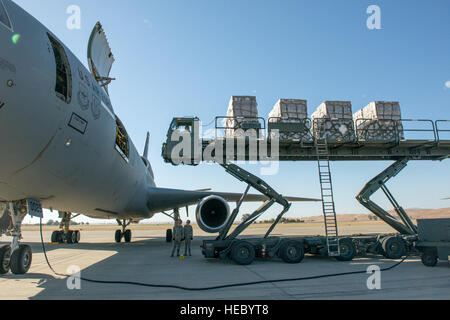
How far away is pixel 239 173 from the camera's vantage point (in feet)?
31.6

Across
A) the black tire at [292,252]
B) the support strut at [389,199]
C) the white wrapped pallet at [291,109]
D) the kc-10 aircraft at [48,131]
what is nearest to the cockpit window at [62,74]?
the kc-10 aircraft at [48,131]

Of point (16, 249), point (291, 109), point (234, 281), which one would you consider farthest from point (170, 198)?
point (234, 281)

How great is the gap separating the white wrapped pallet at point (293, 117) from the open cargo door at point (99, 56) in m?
5.51

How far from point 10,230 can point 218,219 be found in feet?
19.0

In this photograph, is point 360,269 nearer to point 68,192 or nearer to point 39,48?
point 68,192

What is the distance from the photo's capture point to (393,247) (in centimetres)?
913

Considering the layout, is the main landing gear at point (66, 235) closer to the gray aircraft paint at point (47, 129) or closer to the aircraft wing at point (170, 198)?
the aircraft wing at point (170, 198)

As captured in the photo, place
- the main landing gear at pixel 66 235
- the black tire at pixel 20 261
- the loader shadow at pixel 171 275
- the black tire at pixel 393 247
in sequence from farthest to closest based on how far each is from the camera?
the main landing gear at pixel 66 235 < the black tire at pixel 393 247 < the black tire at pixel 20 261 < the loader shadow at pixel 171 275

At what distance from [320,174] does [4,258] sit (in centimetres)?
844

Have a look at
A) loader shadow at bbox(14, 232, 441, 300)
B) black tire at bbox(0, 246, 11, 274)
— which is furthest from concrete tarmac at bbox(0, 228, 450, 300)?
black tire at bbox(0, 246, 11, 274)

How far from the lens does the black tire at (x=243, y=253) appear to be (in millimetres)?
8273

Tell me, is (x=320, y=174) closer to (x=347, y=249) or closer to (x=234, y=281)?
(x=347, y=249)
